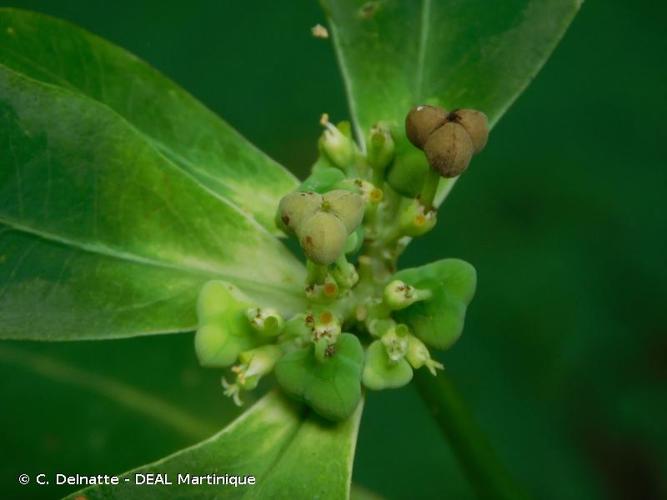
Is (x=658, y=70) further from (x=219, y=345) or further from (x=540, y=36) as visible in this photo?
(x=219, y=345)

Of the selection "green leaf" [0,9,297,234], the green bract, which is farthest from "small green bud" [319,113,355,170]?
"green leaf" [0,9,297,234]

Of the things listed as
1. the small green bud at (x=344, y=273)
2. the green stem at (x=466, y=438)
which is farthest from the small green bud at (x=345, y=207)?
the green stem at (x=466, y=438)

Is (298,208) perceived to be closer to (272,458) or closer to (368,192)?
(368,192)

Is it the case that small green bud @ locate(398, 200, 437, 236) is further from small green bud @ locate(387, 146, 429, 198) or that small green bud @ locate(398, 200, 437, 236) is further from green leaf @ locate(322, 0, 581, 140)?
green leaf @ locate(322, 0, 581, 140)

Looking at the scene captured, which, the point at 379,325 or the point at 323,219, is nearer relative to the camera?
the point at 323,219

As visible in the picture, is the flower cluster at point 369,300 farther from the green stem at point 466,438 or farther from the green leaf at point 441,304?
the green stem at point 466,438

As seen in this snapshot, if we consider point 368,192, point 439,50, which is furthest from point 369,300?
point 439,50

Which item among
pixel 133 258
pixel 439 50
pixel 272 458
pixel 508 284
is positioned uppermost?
pixel 508 284
